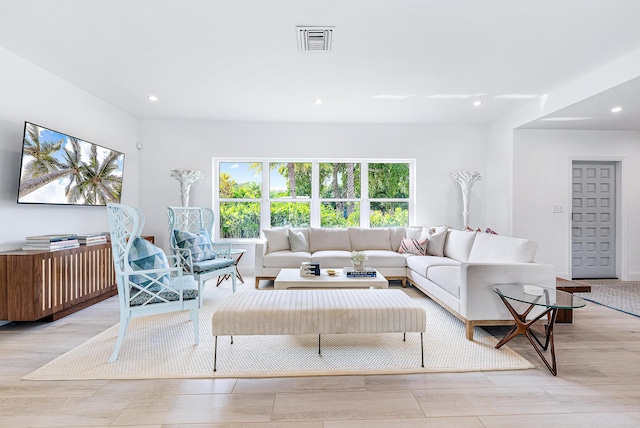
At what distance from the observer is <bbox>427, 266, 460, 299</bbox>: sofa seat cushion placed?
2.86 m

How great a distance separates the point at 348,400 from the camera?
1767 mm

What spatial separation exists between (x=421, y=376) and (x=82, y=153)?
14.0 ft

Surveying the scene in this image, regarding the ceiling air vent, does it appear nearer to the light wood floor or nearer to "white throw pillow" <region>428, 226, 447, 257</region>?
the light wood floor

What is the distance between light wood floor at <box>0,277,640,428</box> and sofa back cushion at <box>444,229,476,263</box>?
5.95 ft

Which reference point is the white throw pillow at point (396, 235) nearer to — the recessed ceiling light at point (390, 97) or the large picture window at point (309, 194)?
the large picture window at point (309, 194)

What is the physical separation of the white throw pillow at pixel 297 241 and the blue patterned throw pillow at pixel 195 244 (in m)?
1.20

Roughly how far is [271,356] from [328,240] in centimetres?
277

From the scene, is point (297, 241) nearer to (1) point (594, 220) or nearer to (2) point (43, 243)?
(2) point (43, 243)

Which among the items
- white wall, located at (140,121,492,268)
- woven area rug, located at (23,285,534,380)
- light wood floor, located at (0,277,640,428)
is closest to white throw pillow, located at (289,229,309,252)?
white wall, located at (140,121,492,268)

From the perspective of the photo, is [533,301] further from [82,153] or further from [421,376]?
[82,153]

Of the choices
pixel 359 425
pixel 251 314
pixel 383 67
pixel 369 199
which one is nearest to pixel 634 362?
pixel 359 425

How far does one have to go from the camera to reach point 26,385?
193 cm

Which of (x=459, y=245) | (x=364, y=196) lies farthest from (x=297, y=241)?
(x=459, y=245)

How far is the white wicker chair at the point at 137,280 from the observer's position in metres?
2.27
